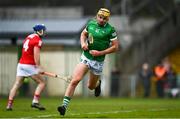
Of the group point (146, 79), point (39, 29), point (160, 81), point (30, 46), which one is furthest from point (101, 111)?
point (146, 79)

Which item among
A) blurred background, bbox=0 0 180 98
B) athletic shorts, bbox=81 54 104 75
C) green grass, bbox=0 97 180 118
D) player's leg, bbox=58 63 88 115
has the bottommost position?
green grass, bbox=0 97 180 118

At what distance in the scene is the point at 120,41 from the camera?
4975 centimetres

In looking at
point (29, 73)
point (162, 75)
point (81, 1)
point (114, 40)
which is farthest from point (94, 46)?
point (81, 1)

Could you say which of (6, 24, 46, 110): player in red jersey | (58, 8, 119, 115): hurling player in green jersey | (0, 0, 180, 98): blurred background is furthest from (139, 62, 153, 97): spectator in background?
(58, 8, 119, 115): hurling player in green jersey

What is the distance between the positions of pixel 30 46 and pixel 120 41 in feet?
84.0

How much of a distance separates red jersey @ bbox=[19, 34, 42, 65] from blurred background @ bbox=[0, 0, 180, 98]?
60.7 ft

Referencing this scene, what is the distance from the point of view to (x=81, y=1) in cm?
5334

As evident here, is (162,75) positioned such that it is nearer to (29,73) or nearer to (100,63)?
(29,73)

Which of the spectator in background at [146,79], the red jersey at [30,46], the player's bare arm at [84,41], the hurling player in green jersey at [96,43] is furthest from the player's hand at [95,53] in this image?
the spectator in background at [146,79]

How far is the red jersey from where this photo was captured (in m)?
24.2

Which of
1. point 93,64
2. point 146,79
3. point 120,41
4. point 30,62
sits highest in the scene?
point 120,41

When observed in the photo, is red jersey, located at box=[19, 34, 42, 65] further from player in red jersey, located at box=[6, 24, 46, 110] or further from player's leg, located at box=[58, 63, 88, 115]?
player's leg, located at box=[58, 63, 88, 115]

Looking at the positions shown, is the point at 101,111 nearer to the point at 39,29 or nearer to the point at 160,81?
the point at 39,29

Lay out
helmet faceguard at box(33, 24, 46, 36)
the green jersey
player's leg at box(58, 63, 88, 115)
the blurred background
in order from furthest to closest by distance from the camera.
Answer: the blurred background → helmet faceguard at box(33, 24, 46, 36) → the green jersey → player's leg at box(58, 63, 88, 115)
